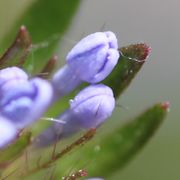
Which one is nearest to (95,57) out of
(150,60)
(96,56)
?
(96,56)

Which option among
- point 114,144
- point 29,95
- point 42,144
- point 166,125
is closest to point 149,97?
point 166,125

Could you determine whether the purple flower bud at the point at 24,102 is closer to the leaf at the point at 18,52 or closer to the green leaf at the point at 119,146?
the leaf at the point at 18,52

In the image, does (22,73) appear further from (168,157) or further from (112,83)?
(168,157)

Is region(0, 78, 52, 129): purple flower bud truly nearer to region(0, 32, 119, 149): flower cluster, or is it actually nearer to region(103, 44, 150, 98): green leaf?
region(0, 32, 119, 149): flower cluster

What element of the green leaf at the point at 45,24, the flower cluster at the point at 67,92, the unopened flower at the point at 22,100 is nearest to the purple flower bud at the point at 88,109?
the flower cluster at the point at 67,92

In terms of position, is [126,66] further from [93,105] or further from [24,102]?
[24,102]

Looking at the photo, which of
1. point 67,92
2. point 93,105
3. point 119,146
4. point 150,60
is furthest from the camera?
point 150,60

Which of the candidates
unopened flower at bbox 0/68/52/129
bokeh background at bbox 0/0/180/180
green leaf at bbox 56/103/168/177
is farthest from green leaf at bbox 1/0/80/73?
bokeh background at bbox 0/0/180/180
